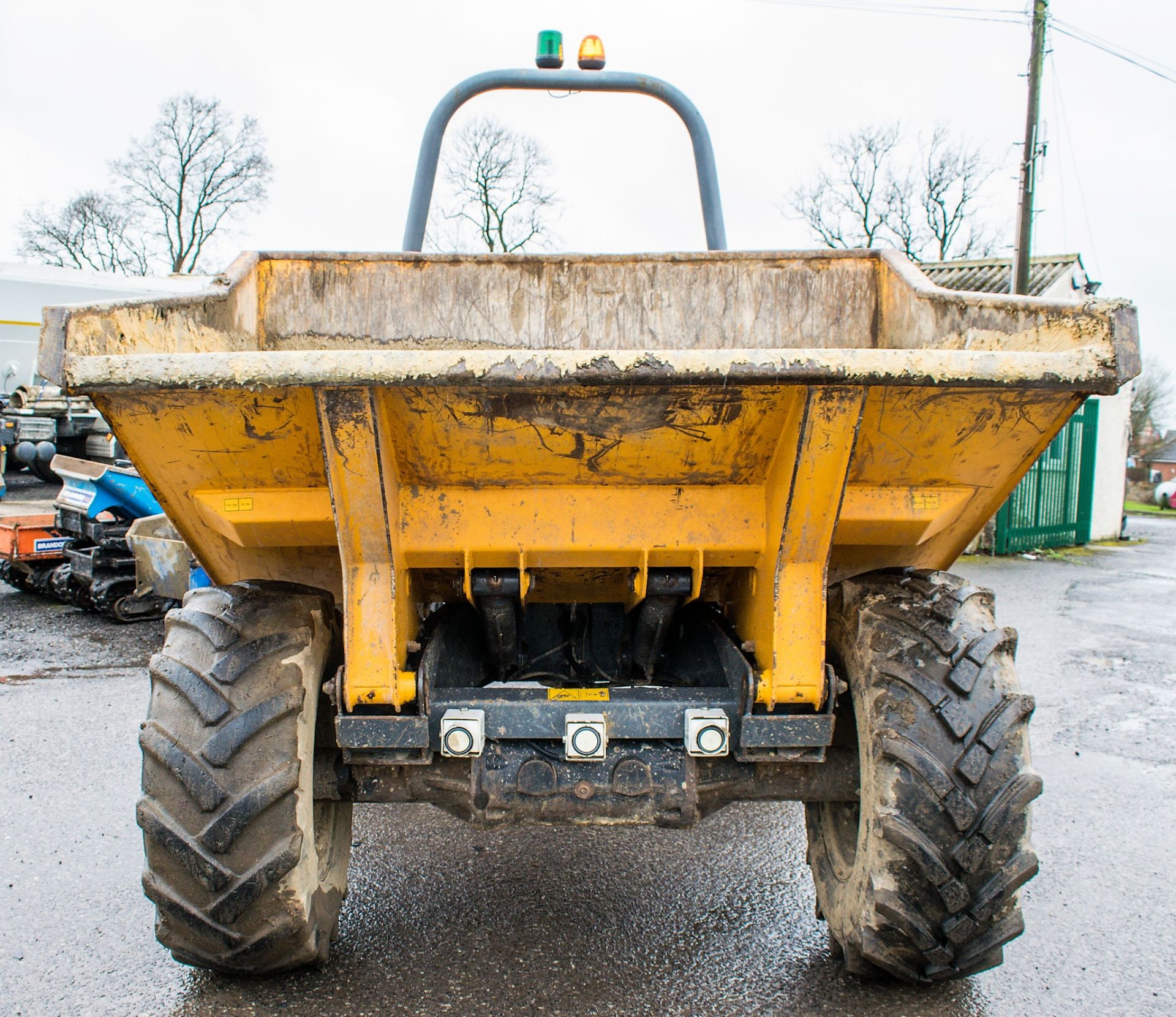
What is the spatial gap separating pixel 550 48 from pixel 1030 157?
13.8m

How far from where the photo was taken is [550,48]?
3.84 m

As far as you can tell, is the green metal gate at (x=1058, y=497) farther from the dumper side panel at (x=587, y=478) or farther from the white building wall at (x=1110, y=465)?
the dumper side panel at (x=587, y=478)

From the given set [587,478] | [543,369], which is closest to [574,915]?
[587,478]

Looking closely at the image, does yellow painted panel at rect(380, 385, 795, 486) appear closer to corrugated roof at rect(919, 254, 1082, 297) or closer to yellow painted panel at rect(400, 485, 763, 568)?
yellow painted panel at rect(400, 485, 763, 568)

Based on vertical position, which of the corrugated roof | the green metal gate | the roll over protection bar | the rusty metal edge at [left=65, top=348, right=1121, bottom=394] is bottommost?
the green metal gate

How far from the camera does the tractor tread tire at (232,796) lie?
2.17m

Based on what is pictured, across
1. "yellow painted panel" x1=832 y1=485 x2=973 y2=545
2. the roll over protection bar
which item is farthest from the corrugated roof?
"yellow painted panel" x1=832 y1=485 x2=973 y2=545

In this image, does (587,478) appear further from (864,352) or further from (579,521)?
(864,352)

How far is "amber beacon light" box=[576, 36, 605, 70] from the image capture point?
3.88 m

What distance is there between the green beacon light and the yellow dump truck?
1.84m

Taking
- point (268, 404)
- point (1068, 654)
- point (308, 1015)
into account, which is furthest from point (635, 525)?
point (1068, 654)

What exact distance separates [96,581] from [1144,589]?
35.9 ft

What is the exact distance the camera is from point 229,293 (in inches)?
108

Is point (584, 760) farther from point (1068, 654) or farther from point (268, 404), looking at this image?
point (1068, 654)
